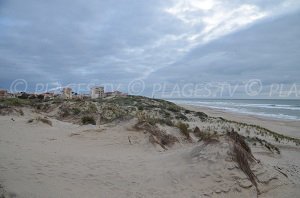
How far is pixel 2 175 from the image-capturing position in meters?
6.04

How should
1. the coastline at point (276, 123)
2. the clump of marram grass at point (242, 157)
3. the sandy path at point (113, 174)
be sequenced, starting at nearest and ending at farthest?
the sandy path at point (113, 174)
the clump of marram grass at point (242, 157)
the coastline at point (276, 123)

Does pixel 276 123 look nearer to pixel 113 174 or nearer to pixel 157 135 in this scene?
pixel 157 135

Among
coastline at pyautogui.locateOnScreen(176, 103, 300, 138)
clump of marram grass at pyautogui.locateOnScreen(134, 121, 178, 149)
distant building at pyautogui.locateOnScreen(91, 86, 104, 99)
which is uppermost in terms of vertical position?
distant building at pyautogui.locateOnScreen(91, 86, 104, 99)

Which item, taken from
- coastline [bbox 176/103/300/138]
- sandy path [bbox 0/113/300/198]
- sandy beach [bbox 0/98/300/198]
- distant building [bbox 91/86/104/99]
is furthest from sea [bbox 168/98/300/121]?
sandy path [bbox 0/113/300/198]

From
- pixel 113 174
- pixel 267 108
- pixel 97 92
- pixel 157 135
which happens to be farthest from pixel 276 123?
pixel 97 92

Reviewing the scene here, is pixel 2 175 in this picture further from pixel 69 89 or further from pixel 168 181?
pixel 69 89

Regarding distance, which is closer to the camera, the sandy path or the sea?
the sandy path

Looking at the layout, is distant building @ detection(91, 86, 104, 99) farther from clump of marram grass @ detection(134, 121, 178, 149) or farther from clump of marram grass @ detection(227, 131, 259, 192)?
clump of marram grass @ detection(227, 131, 259, 192)

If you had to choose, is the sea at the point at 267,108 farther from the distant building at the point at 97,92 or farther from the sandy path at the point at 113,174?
the sandy path at the point at 113,174

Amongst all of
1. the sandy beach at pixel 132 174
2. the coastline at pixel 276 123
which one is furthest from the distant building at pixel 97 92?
the sandy beach at pixel 132 174

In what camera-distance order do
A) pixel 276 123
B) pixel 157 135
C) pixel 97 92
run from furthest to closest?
1. pixel 97 92
2. pixel 276 123
3. pixel 157 135

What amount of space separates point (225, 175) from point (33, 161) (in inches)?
176

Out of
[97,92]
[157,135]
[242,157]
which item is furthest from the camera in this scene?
[97,92]

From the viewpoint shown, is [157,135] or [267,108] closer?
[157,135]
